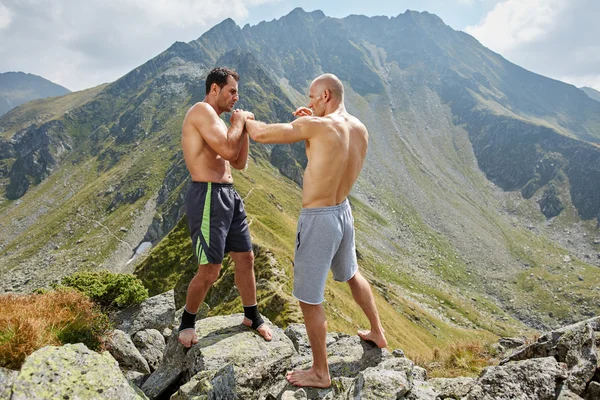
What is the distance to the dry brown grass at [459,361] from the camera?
1036 cm

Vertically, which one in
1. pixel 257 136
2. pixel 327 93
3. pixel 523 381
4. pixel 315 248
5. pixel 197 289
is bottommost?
pixel 523 381

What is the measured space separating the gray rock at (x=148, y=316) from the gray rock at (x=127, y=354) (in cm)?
256

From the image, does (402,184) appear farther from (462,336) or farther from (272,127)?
(272,127)

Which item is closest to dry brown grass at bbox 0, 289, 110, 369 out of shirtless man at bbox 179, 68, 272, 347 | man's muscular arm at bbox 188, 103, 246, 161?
shirtless man at bbox 179, 68, 272, 347

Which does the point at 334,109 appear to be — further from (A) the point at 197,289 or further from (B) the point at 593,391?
(B) the point at 593,391

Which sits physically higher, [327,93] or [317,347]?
[327,93]

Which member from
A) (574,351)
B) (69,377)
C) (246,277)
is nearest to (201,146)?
(246,277)

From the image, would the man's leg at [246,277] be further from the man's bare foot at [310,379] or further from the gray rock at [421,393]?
the gray rock at [421,393]

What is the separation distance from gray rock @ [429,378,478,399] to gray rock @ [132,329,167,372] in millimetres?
7049

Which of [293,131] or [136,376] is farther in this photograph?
[136,376]

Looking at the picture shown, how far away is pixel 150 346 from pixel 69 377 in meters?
5.40

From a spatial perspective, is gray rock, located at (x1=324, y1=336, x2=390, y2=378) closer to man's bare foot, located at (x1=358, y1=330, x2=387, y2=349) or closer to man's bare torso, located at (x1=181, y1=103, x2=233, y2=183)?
man's bare foot, located at (x1=358, y1=330, x2=387, y2=349)

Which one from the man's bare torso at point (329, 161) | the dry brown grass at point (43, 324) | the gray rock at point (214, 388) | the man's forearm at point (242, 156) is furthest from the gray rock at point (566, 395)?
the dry brown grass at point (43, 324)

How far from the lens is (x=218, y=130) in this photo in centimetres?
700
